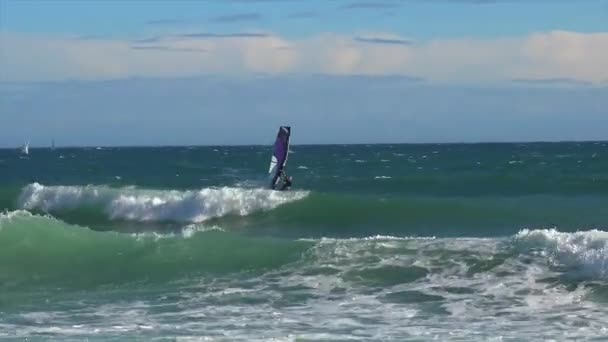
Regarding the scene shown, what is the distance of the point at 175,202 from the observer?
108 feet

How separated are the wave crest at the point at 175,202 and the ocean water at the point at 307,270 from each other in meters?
0.07

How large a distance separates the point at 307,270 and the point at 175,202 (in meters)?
14.6

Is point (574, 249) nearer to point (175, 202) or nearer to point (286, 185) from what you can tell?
point (286, 185)

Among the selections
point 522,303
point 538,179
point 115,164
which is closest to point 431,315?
point 522,303

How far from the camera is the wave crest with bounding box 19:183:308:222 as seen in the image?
3191 cm

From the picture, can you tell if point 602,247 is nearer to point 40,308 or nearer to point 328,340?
point 328,340

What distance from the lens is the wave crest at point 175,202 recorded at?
31.9 m

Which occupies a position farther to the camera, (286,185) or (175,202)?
(286,185)

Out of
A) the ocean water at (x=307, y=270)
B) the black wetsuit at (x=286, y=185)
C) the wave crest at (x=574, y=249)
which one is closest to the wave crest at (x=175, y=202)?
the ocean water at (x=307, y=270)

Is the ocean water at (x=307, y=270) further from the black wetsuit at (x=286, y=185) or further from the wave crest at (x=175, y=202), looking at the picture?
the black wetsuit at (x=286, y=185)

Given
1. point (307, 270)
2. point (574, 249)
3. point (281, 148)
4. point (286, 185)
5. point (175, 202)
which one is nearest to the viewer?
point (574, 249)

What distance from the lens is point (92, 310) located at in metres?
16.0

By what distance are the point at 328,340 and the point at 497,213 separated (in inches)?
674

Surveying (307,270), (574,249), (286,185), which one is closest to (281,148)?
(286,185)
